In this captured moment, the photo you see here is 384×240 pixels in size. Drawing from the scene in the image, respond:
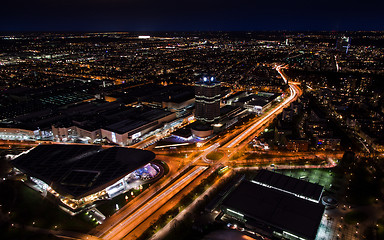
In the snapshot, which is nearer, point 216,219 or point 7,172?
point 216,219

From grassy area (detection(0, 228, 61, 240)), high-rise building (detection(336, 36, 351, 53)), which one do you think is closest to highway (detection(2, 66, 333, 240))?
grassy area (detection(0, 228, 61, 240))

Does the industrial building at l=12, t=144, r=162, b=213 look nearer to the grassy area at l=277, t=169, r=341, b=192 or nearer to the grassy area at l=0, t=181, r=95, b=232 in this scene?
the grassy area at l=0, t=181, r=95, b=232

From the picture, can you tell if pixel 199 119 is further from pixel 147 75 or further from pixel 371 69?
pixel 371 69

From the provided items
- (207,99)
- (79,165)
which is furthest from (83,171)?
(207,99)

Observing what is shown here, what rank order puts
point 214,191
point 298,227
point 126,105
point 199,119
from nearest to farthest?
1. point 298,227
2. point 214,191
3. point 199,119
4. point 126,105

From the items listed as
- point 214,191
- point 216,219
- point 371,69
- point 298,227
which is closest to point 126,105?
point 214,191

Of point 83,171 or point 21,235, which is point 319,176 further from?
point 21,235
